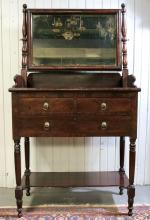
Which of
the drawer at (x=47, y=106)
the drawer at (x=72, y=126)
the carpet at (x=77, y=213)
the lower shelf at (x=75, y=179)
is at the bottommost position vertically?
the carpet at (x=77, y=213)

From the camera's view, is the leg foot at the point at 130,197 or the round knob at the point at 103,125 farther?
the leg foot at the point at 130,197

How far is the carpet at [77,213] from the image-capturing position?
2381 mm

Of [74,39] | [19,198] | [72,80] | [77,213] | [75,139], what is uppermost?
[74,39]

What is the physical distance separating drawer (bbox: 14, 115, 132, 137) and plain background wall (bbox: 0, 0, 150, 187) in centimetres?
64

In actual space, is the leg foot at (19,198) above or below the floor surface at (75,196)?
above

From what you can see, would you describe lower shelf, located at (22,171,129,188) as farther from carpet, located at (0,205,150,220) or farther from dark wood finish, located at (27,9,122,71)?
dark wood finish, located at (27,9,122,71)

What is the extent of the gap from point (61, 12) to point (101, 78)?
578mm

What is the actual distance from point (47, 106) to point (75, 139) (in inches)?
29.3

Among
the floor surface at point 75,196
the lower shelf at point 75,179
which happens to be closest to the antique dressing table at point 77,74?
the lower shelf at point 75,179

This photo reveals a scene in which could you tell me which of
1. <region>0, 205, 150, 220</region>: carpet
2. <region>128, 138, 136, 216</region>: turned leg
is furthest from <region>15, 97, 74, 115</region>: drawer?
<region>0, 205, 150, 220</region>: carpet

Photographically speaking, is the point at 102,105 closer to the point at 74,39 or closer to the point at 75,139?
the point at 74,39

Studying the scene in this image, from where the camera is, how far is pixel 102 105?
7.30 feet

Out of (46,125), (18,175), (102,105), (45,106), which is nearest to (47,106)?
(45,106)

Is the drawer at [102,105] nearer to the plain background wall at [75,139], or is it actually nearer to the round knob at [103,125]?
the round knob at [103,125]
